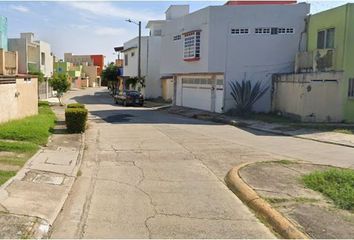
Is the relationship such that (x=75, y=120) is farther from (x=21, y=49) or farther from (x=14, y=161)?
(x=21, y=49)

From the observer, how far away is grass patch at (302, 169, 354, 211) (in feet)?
20.9

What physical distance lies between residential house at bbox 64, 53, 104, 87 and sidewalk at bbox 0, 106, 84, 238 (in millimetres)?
91266

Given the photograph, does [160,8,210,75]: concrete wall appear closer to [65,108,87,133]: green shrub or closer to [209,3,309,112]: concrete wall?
[209,3,309,112]: concrete wall

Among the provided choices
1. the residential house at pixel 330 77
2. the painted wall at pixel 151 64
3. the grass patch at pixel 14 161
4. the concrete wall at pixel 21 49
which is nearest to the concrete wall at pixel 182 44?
the residential house at pixel 330 77

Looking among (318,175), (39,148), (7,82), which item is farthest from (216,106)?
(318,175)

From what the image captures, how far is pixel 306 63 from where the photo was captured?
21.5m

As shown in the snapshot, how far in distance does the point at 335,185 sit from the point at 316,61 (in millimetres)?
14296

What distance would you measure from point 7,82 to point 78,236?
12212 millimetres

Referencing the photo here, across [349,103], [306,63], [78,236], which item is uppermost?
[306,63]

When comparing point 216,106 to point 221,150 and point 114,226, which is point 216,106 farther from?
point 114,226

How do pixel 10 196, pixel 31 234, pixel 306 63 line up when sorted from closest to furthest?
pixel 31 234
pixel 10 196
pixel 306 63

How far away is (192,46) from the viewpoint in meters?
25.4

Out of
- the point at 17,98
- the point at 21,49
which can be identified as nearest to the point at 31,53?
the point at 21,49

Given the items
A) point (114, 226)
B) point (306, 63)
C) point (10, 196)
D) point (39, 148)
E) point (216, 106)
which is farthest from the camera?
point (216, 106)
